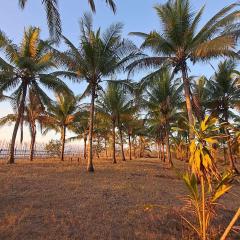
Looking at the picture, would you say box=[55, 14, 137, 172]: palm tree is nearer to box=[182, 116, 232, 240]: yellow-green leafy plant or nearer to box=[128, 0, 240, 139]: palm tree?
box=[128, 0, 240, 139]: palm tree

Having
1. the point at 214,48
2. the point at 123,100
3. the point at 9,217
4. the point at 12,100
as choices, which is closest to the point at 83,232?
the point at 9,217

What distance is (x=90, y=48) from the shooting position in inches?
Result: 642

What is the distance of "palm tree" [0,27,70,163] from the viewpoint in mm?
18234

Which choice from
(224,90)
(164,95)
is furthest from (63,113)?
(224,90)

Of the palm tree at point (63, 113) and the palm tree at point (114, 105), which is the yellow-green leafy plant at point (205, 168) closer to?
the palm tree at point (114, 105)

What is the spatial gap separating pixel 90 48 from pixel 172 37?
15.2 feet

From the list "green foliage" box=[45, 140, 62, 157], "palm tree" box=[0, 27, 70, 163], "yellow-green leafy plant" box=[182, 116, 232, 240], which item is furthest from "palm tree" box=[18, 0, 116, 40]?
"green foliage" box=[45, 140, 62, 157]

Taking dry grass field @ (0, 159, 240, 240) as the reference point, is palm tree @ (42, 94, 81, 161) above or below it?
above

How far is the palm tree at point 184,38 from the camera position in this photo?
14.0 m

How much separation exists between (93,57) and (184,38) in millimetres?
5143

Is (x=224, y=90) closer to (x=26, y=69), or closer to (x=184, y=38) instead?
(x=184, y=38)

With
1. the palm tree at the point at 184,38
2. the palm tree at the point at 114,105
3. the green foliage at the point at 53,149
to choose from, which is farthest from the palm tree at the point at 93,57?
the green foliage at the point at 53,149

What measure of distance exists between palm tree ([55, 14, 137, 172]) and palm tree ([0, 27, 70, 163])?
7.82 feet

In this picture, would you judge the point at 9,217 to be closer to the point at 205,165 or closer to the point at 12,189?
the point at 12,189
